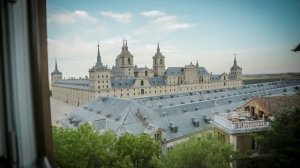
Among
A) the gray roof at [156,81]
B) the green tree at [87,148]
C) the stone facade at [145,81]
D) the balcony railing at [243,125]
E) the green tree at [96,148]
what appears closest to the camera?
→ the balcony railing at [243,125]

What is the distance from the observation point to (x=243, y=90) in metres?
15.4

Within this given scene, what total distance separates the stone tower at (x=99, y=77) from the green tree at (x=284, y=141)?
14.3 metres

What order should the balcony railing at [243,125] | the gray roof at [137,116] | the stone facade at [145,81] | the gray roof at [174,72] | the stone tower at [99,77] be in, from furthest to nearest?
the gray roof at [174,72], the stone facade at [145,81], the stone tower at [99,77], the gray roof at [137,116], the balcony railing at [243,125]

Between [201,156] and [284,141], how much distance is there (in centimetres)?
174

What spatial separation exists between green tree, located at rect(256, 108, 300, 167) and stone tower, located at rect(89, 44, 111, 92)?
14303 millimetres

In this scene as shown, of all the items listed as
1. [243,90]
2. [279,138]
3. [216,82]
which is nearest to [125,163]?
[279,138]

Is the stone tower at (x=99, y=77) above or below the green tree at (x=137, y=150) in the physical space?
above

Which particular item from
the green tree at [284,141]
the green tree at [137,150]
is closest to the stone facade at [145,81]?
the green tree at [137,150]

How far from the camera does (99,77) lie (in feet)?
53.8

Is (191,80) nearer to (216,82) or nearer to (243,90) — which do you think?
(216,82)

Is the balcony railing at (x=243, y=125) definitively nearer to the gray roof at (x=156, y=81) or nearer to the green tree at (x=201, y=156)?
the green tree at (x=201, y=156)

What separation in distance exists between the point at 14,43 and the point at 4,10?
0.08m

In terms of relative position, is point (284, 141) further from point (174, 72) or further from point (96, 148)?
point (174, 72)

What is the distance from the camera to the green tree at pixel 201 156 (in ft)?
7.63
